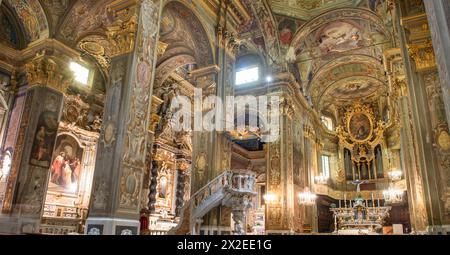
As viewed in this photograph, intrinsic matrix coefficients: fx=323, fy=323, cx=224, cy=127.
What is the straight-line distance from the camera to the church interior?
7395mm

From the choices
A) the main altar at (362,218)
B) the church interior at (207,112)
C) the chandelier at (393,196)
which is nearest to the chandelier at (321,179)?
the church interior at (207,112)

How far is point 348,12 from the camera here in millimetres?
16453

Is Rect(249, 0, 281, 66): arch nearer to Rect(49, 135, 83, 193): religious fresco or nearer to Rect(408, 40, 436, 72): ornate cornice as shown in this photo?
Rect(408, 40, 436, 72): ornate cornice

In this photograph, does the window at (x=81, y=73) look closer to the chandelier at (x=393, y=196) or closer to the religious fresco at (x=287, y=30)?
the religious fresco at (x=287, y=30)

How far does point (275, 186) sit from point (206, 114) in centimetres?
649

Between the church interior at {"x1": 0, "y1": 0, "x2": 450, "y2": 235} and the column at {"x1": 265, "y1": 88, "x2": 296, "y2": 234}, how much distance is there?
0.07 meters

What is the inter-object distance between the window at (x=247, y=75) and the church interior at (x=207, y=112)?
2.9 inches

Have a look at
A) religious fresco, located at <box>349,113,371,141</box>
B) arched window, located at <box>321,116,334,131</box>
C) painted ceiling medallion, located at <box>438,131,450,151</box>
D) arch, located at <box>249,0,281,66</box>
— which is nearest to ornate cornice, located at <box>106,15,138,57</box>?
painted ceiling medallion, located at <box>438,131,450,151</box>

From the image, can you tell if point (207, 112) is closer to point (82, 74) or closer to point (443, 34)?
point (82, 74)

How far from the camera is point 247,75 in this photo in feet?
64.0

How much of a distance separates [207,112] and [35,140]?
5389 millimetres

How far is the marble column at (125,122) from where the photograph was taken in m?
→ 6.43
